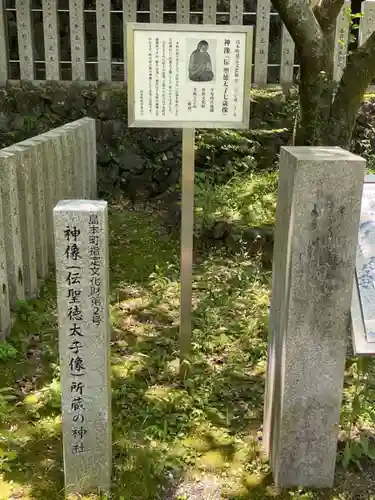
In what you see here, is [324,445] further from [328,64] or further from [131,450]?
[328,64]

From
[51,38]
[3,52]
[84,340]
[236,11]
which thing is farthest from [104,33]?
[84,340]

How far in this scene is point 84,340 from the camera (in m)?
2.73

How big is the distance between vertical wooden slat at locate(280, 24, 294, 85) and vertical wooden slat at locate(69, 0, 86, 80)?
3.22 metres

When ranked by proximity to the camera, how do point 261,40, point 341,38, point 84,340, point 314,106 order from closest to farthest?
1. point 84,340
2. point 314,106
3. point 341,38
4. point 261,40

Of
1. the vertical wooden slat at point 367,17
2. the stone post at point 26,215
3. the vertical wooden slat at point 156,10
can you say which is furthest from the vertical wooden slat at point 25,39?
the vertical wooden slat at point 367,17

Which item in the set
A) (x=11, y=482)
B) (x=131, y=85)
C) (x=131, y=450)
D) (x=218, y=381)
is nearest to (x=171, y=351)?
(x=218, y=381)

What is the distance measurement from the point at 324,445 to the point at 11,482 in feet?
5.52

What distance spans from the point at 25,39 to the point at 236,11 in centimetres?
340

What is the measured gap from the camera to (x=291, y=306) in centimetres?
276

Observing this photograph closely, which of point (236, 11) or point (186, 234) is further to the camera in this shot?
point (236, 11)

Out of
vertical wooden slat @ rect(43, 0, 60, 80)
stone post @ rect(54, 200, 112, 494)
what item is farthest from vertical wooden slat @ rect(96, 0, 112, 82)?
stone post @ rect(54, 200, 112, 494)

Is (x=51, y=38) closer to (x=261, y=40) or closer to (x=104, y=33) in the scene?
(x=104, y=33)

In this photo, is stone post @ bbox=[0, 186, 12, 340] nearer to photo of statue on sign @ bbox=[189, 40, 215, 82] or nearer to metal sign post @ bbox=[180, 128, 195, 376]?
metal sign post @ bbox=[180, 128, 195, 376]

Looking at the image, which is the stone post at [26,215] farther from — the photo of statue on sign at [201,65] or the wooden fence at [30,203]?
the photo of statue on sign at [201,65]
